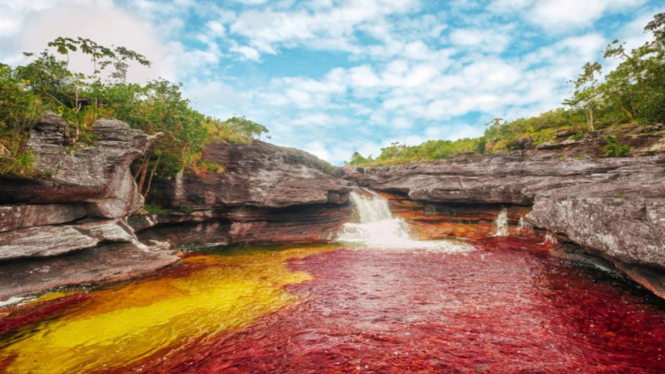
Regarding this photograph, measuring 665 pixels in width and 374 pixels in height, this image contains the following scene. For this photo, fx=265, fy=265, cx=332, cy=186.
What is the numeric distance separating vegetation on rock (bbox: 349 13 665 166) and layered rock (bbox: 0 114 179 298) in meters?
38.1

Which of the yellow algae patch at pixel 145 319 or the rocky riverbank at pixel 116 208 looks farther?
the rocky riverbank at pixel 116 208

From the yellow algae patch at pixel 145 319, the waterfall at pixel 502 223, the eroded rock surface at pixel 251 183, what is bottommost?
the yellow algae patch at pixel 145 319

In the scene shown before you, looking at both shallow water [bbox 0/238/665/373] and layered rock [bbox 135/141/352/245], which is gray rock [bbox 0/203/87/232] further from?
layered rock [bbox 135/141/352/245]

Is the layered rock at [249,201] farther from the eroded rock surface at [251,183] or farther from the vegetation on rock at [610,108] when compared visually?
the vegetation on rock at [610,108]

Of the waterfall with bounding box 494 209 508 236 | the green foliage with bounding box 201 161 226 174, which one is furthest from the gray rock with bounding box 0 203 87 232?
the waterfall with bounding box 494 209 508 236

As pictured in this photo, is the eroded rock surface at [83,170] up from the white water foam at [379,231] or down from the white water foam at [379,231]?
up

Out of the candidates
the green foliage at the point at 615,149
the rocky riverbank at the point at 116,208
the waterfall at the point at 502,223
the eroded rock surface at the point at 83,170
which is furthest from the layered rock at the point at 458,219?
the eroded rock surface at the point at 83,170

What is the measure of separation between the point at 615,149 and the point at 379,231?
22033 mm

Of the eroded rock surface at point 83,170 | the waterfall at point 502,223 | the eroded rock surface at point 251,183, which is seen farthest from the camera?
the eroded rock surface at point 251,183

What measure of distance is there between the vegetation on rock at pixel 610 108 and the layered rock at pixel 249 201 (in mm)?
27630

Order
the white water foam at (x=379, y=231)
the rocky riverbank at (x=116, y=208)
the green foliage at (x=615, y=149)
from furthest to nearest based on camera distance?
the green foliage at (x=615, y=149), the white water foam at (x=379, y=231), the rocky riverbank at (x=116, y=208)

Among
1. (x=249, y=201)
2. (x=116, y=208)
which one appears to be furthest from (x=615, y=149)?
(x=116, y=208)

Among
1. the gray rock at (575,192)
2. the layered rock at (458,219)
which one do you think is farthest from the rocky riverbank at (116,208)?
the gray rock at (575,192)

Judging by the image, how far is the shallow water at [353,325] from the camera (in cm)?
597
